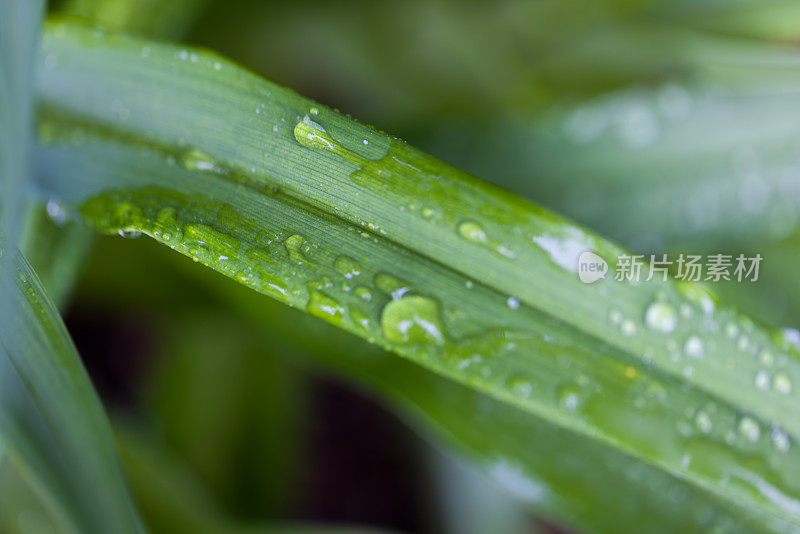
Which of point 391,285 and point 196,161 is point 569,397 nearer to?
point 391,285

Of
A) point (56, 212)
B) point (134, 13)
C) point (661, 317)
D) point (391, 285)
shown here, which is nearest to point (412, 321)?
point (391, 285)

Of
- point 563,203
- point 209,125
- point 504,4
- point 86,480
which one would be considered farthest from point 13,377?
point 504,4

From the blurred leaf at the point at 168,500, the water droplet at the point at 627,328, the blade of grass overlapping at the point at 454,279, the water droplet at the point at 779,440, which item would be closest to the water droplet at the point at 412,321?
the blade of grass overlapping at the point at 454,279

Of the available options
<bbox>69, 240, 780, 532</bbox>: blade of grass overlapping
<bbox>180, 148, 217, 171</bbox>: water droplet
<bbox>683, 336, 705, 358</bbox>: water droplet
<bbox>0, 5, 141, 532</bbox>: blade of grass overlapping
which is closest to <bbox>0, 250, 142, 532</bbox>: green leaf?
<bbox>0, 5, 141, 532</bbox>: blade of grass overlapping

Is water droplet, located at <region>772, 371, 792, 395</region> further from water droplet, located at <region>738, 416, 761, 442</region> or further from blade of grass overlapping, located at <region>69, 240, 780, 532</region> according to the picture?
blade of grass overlapping, located at <region>69, 240, 780, 532</region>

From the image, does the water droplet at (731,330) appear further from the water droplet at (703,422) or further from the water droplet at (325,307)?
the water droplet at (325,307)
